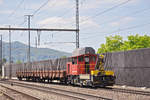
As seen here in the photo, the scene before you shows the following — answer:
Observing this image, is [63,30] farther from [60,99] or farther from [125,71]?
[60,99]

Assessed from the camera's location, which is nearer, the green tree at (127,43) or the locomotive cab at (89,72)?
the locomotive cab at (89,72)

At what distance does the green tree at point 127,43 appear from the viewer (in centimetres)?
10850

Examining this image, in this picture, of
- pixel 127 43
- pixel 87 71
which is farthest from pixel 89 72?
pixel 127 43

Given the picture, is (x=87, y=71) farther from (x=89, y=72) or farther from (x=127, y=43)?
(x=127, y=43)

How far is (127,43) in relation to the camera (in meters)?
110

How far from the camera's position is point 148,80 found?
23422 mm

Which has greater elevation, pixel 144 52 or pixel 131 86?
pixel 144 52

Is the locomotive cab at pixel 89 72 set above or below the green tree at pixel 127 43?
below

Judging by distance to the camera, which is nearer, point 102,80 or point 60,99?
point 60,99

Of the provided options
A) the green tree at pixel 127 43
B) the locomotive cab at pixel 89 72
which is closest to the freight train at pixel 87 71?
the locomotive cab at pixel 89 72

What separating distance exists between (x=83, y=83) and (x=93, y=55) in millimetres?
2853

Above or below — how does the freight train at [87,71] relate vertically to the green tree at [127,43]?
below

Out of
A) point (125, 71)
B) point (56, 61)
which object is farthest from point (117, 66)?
point (56, 61)

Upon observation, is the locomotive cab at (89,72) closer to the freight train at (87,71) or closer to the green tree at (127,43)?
the freight train at (87,71)
